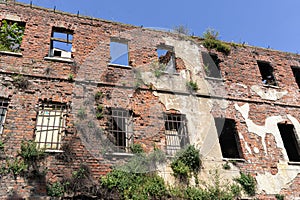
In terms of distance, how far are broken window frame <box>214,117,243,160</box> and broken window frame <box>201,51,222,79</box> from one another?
7.24 feet

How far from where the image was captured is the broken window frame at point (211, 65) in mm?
11789

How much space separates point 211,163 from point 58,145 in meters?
5.21

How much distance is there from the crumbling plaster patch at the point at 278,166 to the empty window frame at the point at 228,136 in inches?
25.0

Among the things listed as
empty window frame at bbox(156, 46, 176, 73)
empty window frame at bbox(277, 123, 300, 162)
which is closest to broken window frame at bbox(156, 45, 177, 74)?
empty window frame at bbox(156, 46, 176, 73)

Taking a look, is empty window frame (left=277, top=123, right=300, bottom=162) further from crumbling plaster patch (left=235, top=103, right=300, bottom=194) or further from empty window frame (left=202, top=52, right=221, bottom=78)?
empty window frame (left=202, top=52, right=221, bottom=78)

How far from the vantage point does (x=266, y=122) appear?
11.1 m

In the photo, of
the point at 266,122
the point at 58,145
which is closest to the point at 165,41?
the point at 266,122

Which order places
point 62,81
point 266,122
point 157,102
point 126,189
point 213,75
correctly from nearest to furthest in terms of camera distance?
point 126,189 → point 62,81 → point 157,102 → point 266,122 → point 213,75

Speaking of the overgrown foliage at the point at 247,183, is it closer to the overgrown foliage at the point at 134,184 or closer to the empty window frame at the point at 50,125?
the overgrown foliage at the point at 134,184

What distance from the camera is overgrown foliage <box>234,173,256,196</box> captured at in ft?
29.8

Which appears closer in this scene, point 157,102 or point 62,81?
point 62,81

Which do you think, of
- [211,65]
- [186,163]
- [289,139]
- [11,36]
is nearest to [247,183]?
[186,163]

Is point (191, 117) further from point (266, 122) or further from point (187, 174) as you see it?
point (266, 122)

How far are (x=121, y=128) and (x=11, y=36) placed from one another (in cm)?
553
